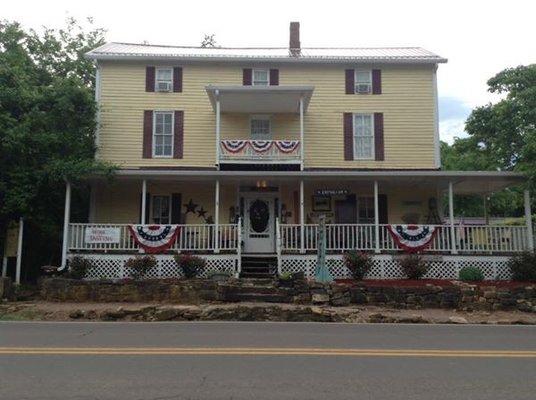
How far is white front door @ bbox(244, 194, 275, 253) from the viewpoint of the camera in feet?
69.1

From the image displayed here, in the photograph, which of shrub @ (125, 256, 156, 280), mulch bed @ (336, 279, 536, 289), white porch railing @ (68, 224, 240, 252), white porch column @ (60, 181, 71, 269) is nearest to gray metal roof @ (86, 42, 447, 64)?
white porch column @ (60, 181, 71, 269)

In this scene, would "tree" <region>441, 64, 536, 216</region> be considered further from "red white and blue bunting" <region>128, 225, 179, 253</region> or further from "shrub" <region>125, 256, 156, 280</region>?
"shrub" <region>125, 256, 156, 280</region>

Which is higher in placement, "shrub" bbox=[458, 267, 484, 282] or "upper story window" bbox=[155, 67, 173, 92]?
"upper story window" bbox=[155, 67, 173, 92]

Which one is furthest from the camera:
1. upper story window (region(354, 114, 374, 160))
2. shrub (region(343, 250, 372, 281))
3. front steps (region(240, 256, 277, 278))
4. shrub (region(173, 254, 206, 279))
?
upper story window (region(354, 114, 374, 160))

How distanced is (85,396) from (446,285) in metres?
12.4

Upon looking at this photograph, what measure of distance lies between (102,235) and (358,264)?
8.28m

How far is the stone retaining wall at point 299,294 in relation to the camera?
49.7ft

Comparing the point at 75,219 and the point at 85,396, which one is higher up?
the point at 75,219

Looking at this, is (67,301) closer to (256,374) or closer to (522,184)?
(256,374)

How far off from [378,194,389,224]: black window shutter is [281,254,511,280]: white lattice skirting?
333cm

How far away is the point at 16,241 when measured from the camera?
18.9m

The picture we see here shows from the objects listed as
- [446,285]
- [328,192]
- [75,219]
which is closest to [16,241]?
[75,219]

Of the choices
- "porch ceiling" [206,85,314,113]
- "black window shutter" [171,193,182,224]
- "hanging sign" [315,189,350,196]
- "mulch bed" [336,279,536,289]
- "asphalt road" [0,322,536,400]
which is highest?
"porch ceiling" [206,85,314,113]

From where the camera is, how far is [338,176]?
18969mm
